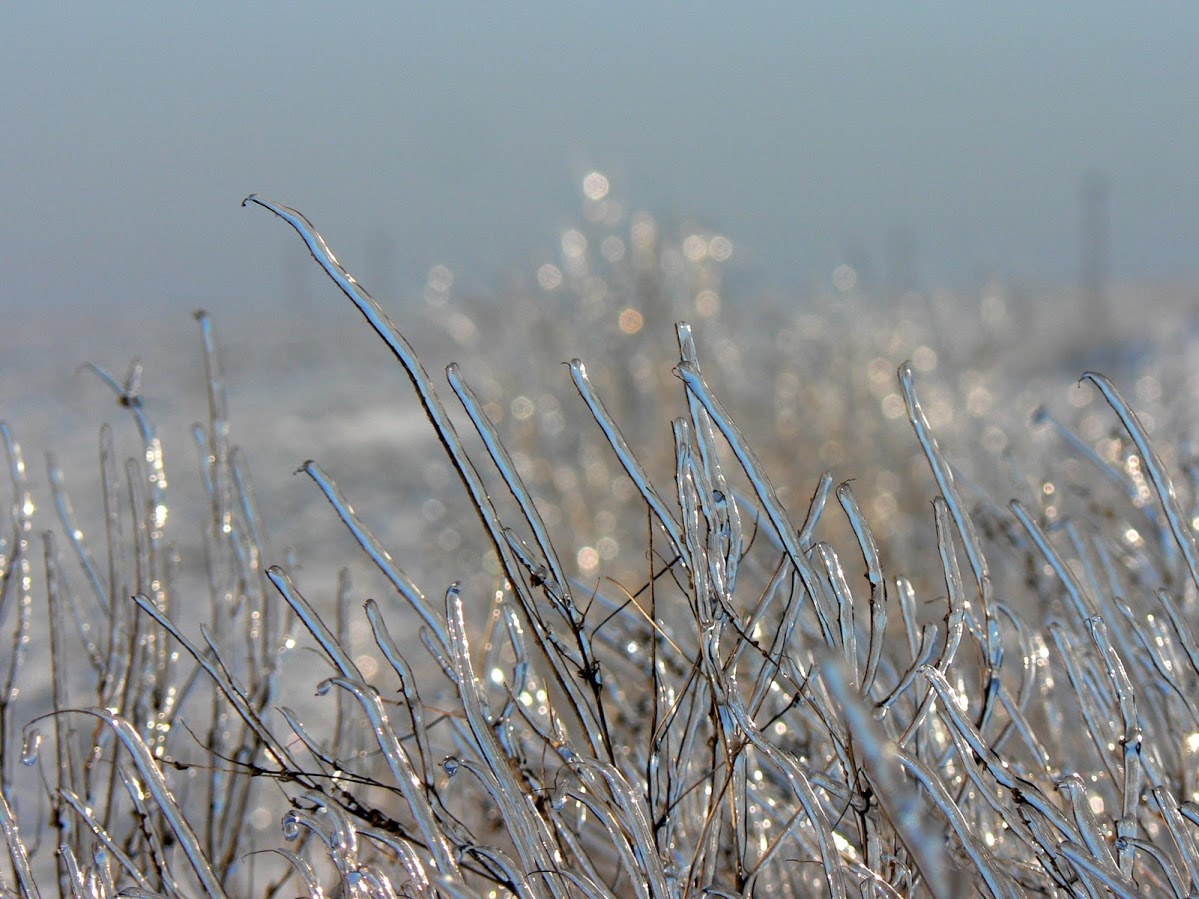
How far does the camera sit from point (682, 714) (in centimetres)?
150

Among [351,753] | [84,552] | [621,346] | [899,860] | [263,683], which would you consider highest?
[621,346]

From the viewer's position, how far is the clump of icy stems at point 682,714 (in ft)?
3.04

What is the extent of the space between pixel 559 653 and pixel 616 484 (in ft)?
13.0

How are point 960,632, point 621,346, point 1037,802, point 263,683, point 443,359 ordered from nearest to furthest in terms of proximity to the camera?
point 1037,802 → point 960,632 → point 263,683 → point 621,346 → point 443,359

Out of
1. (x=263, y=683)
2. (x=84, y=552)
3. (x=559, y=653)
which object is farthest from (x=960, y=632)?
(x=84, y=552)

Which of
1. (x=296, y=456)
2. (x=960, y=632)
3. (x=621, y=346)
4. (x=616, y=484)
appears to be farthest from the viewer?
(x=296, y=456)

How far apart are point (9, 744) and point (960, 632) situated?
0.99 metres

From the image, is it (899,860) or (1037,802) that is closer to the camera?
(1037,802)

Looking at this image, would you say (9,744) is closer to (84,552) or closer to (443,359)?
(84,552)

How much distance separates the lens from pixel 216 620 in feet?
4.79

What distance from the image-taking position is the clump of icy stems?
3.04 ft

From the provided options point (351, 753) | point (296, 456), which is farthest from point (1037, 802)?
point (296, 456)

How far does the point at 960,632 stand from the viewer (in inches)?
39.7

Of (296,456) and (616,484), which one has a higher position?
(296,456)
